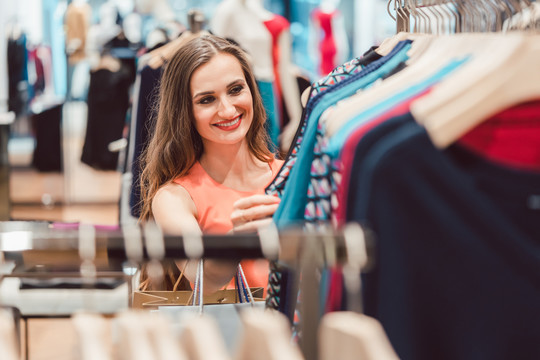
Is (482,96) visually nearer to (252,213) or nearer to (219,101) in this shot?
(252,213)

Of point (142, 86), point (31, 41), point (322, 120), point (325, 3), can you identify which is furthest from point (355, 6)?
point (322, 120)

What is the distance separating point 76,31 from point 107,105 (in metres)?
0.74

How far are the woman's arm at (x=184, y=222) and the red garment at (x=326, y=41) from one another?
4.08 meters

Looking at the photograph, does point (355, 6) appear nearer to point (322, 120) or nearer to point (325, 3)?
point (325, 3)

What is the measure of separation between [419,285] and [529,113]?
27 cm

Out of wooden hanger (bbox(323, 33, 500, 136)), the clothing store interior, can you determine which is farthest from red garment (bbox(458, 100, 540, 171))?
wooden hanger (bbox(323, 33, 500, 136))

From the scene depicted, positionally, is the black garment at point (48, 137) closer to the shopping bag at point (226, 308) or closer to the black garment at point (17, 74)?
the black garment at point (17, 74)

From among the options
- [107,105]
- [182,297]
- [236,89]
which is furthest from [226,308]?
[107,105]

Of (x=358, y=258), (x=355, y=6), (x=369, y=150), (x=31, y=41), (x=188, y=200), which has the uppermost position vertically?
(x=355, y=6)

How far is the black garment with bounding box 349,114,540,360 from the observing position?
81 cm

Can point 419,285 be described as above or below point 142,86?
below

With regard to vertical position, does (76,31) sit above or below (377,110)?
above

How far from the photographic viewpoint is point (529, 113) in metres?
0.85

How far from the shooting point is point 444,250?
2.69 ft
